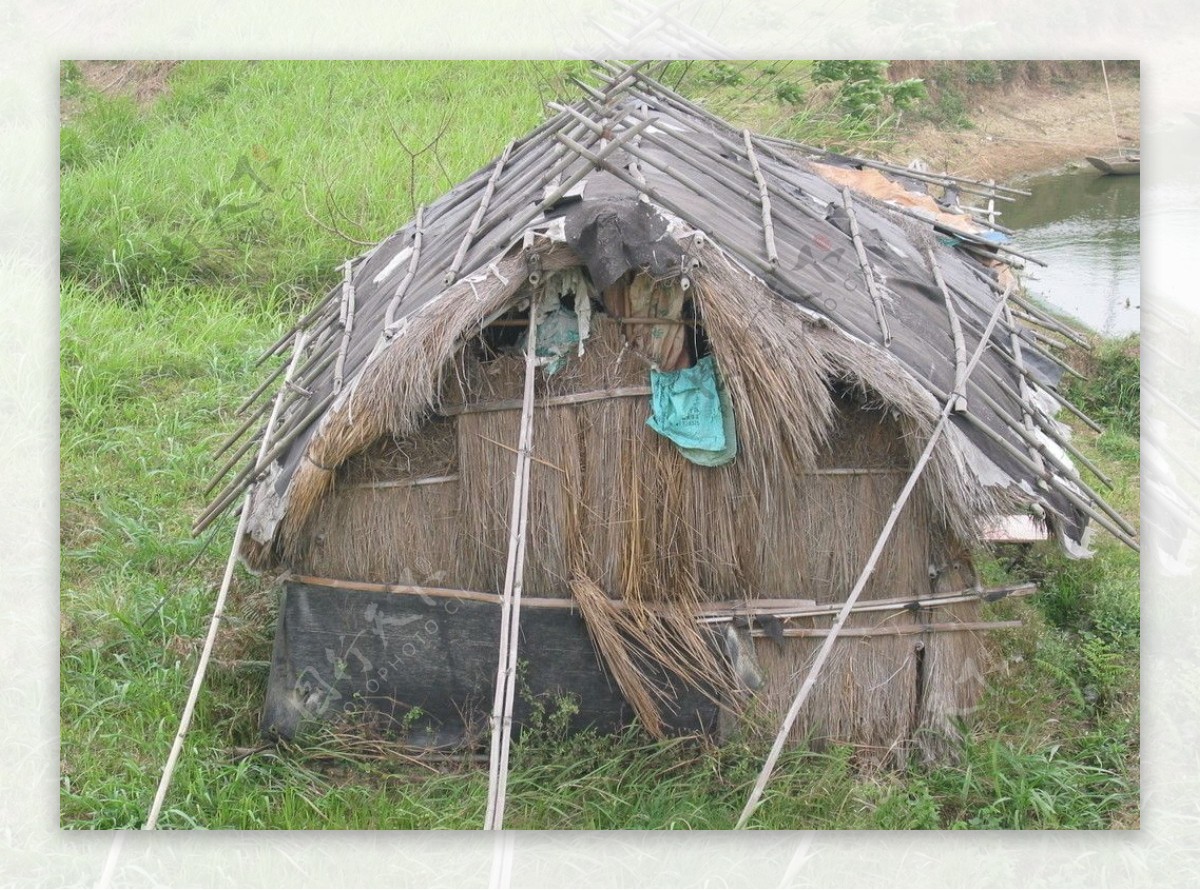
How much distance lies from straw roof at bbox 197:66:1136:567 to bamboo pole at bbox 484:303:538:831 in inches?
10.8

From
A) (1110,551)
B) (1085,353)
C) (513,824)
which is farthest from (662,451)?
(1085,353)

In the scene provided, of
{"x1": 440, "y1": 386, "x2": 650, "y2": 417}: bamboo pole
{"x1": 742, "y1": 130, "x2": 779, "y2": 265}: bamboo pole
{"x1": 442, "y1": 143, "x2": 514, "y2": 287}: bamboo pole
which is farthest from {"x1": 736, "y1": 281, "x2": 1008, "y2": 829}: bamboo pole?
{"x1": 442, "y1": 143, "x2": 514, "y2": 287}: bamboo pole

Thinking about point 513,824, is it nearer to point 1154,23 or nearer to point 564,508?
point 564,508

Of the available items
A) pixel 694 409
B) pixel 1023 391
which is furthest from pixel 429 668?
pixel 1023 391

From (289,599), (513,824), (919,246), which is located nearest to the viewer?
(513,824)

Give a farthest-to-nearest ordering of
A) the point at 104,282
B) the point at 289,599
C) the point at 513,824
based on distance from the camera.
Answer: the point at 104,282
the point at 289,599
the point at 513,824

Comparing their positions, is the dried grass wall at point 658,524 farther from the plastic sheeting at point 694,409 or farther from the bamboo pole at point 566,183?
the bamboo pole at point 566,183

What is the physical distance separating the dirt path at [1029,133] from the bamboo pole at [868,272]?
1.03 m

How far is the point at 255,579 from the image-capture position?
520 cm

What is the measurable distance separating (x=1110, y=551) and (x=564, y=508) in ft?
10.2

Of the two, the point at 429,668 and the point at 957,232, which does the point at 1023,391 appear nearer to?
the point at 957,232

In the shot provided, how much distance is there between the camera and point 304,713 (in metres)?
4.27

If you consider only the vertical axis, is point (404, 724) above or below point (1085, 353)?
below

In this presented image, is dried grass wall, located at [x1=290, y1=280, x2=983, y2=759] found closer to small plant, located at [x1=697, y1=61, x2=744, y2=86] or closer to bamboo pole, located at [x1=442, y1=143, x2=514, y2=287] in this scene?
bamboo pole, located at [x1=442, y1=143, x2=514, y2=287]
